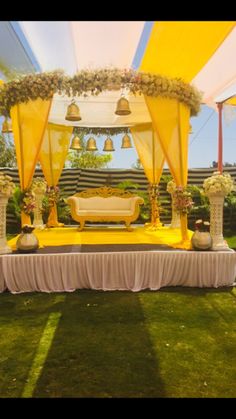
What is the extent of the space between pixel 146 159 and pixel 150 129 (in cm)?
68

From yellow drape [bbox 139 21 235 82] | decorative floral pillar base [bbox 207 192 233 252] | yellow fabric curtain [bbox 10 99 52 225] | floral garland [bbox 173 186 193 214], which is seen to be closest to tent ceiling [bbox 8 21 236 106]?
yellow drape [bbox 139 21 235 82]

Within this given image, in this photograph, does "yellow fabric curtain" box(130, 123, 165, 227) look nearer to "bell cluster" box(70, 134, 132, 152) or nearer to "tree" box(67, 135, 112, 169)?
"bell cluster" box(70, 134, 132, 152)

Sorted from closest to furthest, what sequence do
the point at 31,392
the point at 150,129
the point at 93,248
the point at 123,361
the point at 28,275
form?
the point at 31,392
the point at 123,361
the point at 28,275
the point at 93,248
the point at 150,129

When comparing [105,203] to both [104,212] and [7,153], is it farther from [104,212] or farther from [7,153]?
[7,153]

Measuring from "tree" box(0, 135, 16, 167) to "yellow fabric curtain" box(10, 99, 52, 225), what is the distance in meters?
10.5

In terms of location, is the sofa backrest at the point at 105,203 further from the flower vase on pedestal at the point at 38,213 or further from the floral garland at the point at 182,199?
the floral garland at the point at 182,199

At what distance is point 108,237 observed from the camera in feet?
24.0

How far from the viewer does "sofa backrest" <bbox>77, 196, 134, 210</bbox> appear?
8.87 metres

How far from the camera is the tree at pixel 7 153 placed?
54.2 ft

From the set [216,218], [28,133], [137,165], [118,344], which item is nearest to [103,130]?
[28,133]

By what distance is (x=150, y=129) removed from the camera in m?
8.81

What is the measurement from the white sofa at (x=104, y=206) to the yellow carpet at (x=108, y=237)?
278mm
